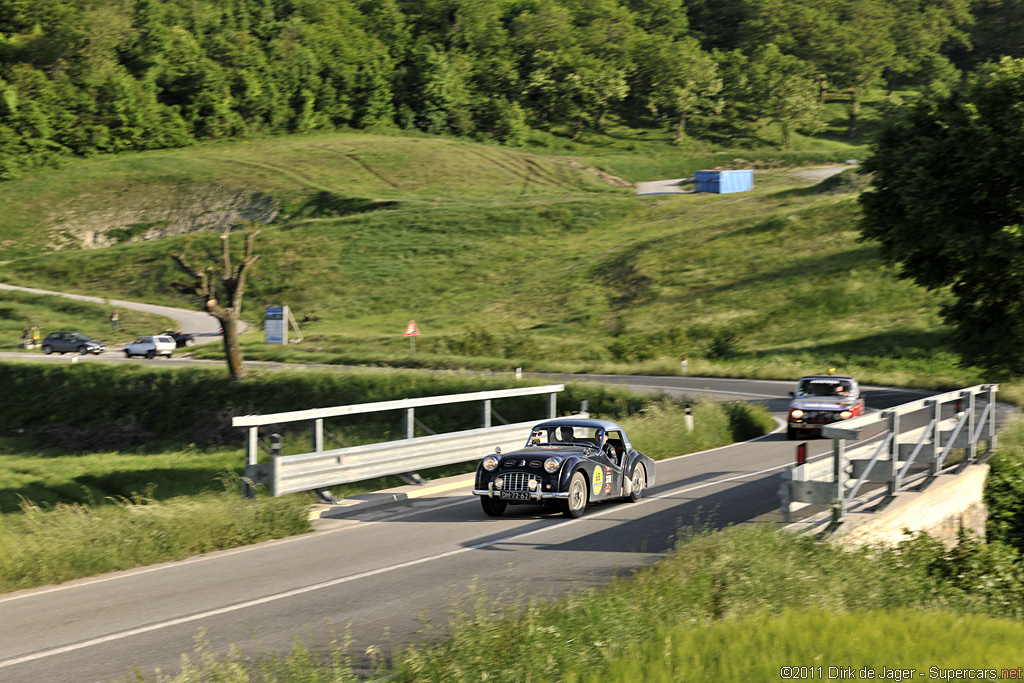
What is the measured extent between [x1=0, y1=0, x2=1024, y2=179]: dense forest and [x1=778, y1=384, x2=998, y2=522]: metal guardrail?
10851 centimetres

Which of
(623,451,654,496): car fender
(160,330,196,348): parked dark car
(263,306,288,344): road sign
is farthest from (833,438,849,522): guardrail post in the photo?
(160,330,196,348): parked dark car

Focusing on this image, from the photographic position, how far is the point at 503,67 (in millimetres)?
165375

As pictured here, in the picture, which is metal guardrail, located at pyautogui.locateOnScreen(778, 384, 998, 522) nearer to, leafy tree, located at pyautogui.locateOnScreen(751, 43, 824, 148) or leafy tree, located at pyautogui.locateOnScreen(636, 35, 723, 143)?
leafy tree, located at pyautogui.locateOnScreen(636, 35, 723, 143)

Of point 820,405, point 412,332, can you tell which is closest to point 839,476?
point 820,405

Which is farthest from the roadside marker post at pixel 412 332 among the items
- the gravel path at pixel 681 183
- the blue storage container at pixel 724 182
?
the blue storage container at pixel 724 182

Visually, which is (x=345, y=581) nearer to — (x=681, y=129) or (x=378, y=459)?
(x=378, y=459)

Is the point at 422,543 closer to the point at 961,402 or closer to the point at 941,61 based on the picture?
the point at 961,402

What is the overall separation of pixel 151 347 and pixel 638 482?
148ft

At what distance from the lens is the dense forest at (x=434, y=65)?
117m

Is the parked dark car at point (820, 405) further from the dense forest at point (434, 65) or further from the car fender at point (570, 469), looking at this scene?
the dense forest at point (434, 65)

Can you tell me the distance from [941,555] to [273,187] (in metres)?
101

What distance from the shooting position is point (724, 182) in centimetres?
10894

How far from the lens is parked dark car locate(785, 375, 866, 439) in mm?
23375

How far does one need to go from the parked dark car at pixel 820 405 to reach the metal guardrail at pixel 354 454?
911 cm
